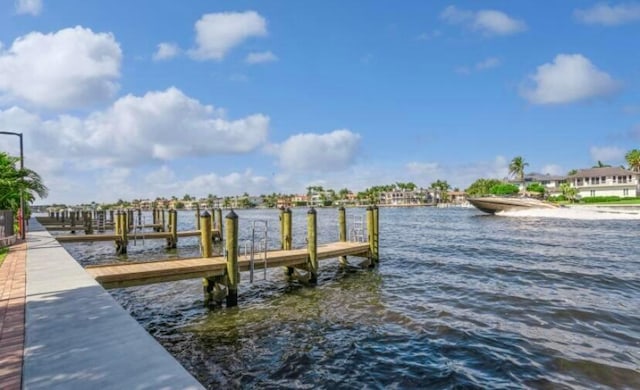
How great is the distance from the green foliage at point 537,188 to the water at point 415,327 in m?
97.8

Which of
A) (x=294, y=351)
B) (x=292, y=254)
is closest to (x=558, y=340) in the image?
(x=294, y=351)

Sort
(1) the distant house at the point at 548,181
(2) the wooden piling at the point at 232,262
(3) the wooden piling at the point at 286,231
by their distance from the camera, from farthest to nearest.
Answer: (1) the distant house at the point at 548,181 < (3) the wooden piling at the point at 286,231 < (2) the wooden piling at the point at 232,262

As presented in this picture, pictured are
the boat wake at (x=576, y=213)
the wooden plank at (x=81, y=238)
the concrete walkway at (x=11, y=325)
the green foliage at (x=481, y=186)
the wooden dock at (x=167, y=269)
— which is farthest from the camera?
the green foliage at (x=481, y=186)

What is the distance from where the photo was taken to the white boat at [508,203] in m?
58.9

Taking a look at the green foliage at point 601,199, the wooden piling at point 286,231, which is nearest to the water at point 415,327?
the wooden piling at point 286,231

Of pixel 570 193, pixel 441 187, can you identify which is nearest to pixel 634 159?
pixel 570 193

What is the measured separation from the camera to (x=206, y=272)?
11195 millimetres

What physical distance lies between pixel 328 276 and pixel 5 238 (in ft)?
45.6

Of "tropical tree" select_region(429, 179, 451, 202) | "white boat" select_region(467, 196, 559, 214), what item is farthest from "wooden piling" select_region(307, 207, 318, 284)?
"tropical tree" select_region(429, 179, 451, 202)

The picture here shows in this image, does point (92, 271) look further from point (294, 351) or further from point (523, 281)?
point (523, 281)

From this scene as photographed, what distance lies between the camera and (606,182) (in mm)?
90688

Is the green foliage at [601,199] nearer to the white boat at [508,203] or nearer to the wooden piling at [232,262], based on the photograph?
the white boat at [508,203]

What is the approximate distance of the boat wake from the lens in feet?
168

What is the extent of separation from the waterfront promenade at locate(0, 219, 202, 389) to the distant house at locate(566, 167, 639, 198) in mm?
105733
